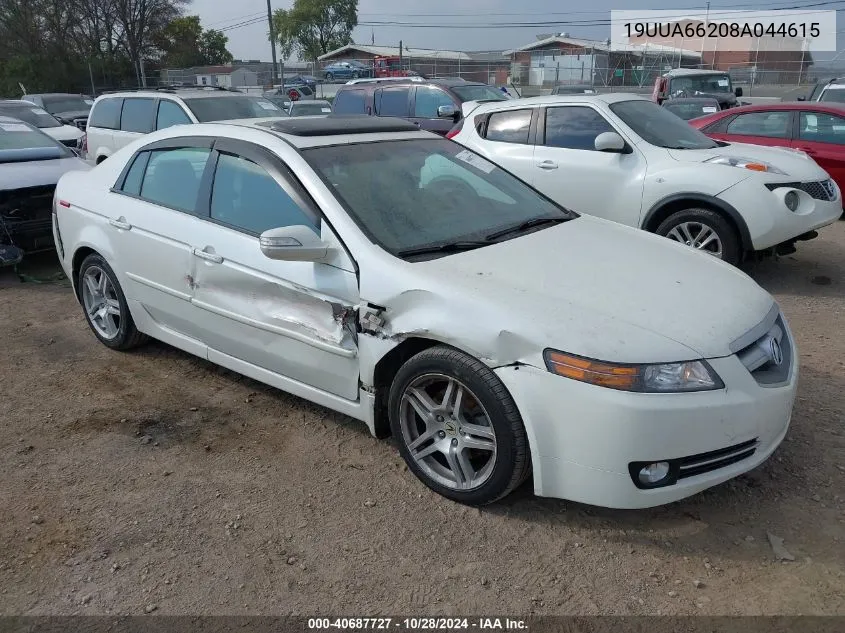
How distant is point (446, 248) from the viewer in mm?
3367

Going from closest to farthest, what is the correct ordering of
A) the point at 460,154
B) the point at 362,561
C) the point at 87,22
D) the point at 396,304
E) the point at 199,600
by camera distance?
1. the point at 199,600
2. the point at 362,561
3. the point at 396,304
4. the point at 460,154
5. the point at 87,22

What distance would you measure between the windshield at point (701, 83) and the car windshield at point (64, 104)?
1551cm

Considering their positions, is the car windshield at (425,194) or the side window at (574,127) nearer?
the car windshield at (425,194)

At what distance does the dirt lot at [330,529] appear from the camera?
8.68 ft

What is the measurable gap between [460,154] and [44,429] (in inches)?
112

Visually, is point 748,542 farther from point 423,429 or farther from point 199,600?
point 199,600

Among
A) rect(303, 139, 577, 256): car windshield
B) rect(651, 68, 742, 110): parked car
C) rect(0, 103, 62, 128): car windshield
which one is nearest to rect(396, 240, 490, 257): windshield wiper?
rect(303, 139, 577, 256): car windshield

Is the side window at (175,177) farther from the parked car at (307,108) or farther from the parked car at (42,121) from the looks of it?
the parked car at (307,108)

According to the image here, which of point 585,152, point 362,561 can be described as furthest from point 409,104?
point 362,561

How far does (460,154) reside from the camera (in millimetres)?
4273

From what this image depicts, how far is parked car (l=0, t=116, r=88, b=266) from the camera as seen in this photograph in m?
6.83

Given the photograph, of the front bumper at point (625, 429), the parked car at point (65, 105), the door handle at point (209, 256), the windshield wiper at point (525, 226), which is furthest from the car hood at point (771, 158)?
the parked car at point (65, 105)

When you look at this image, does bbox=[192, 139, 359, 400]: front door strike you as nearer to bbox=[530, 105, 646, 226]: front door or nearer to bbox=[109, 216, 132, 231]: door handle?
bbox=[109, 216, 132, 231]: door handle

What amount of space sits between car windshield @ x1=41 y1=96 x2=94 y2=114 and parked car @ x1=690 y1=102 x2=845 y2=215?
16.4m
